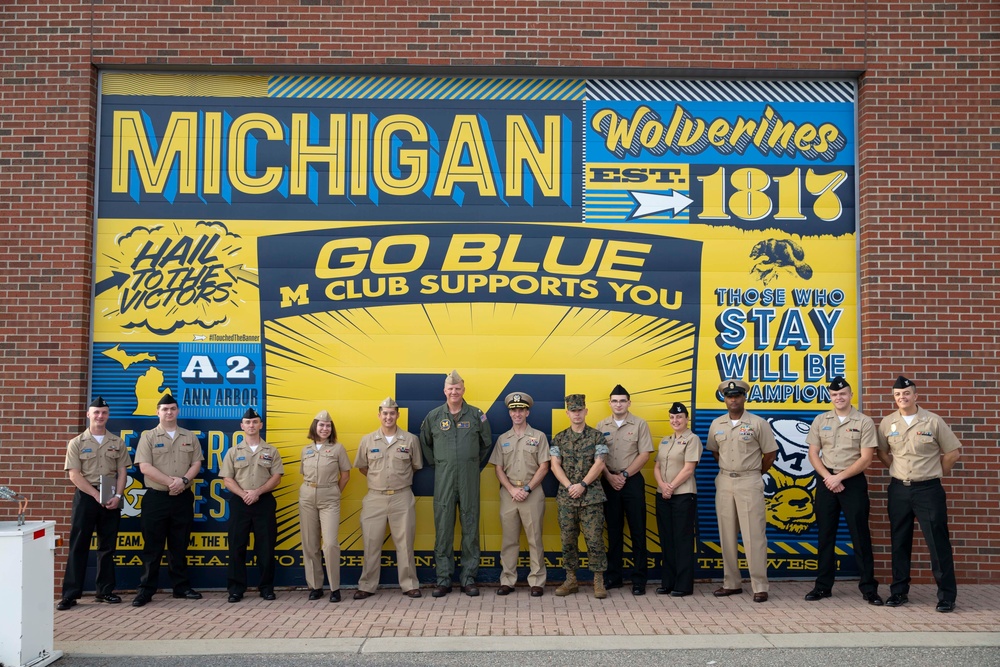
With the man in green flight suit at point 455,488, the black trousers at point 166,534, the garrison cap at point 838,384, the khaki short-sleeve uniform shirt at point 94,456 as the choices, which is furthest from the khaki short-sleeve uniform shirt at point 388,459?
the garrison cap at point 838,384

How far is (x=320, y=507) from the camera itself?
898cm

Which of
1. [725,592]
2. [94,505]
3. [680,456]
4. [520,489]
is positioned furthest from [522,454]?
[94,505]

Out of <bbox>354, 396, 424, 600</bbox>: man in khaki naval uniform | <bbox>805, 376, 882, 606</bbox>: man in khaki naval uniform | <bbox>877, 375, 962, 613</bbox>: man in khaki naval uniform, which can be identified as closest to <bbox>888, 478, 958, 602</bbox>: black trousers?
<bbox>877, 375, 962, 613</bbox>: man in khaki naval uniform

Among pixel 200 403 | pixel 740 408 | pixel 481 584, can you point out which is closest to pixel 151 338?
pixel 200 403

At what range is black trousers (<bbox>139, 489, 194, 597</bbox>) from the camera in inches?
351

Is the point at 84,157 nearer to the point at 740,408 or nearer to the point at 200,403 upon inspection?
the point at 200,403

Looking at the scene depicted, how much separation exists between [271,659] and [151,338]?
14.7 ft

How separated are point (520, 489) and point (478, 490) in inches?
19.1

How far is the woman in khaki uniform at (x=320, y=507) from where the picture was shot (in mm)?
8930

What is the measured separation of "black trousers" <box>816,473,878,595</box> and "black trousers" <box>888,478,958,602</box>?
26cm

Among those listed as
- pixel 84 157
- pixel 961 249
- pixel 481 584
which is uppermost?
pixel 84 157

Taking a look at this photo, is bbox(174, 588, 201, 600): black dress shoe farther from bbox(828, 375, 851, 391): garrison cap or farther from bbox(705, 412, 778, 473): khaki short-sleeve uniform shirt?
bbox(828, 375, 851, 391): garrison cap

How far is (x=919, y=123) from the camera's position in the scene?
32.0 feet

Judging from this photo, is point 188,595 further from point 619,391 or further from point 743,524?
point 743,524
